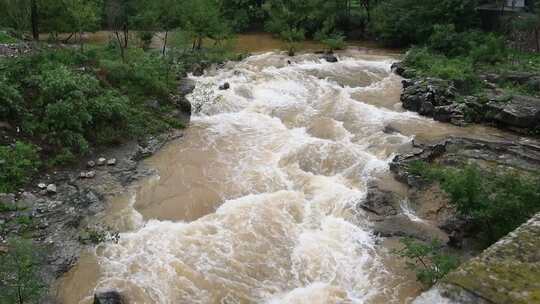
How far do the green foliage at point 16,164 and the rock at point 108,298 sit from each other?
4884 mm

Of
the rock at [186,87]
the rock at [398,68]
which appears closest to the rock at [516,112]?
the rock at [398,68]

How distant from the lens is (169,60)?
21.9 meters

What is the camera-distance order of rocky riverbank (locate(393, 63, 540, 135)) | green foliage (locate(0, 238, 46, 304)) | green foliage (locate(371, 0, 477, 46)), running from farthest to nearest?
green foliage (locate(371, 0, 477, 46))
rocky riverbank (locate(393, 63, 540, 135))
green foliage (locate(0, 238, 46, 304))

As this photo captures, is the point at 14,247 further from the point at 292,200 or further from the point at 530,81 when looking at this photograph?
the point at 530,81

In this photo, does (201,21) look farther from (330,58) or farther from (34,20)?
(34,20)

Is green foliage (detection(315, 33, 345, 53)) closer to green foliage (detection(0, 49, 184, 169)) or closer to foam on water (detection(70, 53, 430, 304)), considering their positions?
foam on water (detection(70, 53, 430, 304))

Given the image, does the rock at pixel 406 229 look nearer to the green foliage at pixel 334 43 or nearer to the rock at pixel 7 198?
the rock at pixel 7 198

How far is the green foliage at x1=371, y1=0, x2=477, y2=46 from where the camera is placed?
1205 inches

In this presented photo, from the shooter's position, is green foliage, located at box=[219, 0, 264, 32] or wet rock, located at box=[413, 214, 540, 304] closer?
wet rock, located at box=[413, 214, 540, 304]

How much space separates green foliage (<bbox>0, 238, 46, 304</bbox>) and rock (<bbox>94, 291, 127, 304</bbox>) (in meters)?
1.07

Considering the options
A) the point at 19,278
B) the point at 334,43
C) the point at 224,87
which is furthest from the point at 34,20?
the point at 19,278

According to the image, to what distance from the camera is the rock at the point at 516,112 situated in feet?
57.4

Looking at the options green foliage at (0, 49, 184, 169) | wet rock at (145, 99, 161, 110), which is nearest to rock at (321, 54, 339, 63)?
green foliage at (0, 49, 184, 169)

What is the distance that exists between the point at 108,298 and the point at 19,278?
5.06ft
